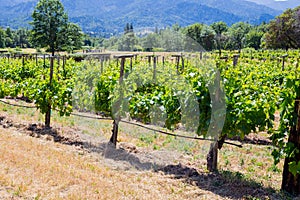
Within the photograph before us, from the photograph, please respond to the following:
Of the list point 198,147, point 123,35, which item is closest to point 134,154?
point 198,147

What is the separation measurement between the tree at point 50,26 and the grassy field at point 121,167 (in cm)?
3533

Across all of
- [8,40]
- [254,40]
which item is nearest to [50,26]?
[8,40]

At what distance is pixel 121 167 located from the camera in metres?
5.64

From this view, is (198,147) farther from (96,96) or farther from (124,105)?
(96,96)

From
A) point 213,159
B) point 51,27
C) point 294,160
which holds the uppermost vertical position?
point 51,27

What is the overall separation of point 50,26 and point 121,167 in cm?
4005

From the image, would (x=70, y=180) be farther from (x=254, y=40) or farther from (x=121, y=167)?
(x=254, y=40)

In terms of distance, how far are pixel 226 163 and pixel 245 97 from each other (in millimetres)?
1553

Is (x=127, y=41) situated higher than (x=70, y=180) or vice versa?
(x=127, y=41)

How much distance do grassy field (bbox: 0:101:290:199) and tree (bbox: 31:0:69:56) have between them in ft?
116

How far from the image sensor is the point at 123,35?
8.97 metres

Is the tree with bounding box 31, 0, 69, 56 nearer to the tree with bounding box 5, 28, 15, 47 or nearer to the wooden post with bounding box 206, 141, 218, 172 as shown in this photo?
the wooden post with bounding box 206, 141, 218, 172

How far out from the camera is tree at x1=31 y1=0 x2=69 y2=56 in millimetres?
41469

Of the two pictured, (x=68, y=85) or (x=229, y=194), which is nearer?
(x=229, y=194)
